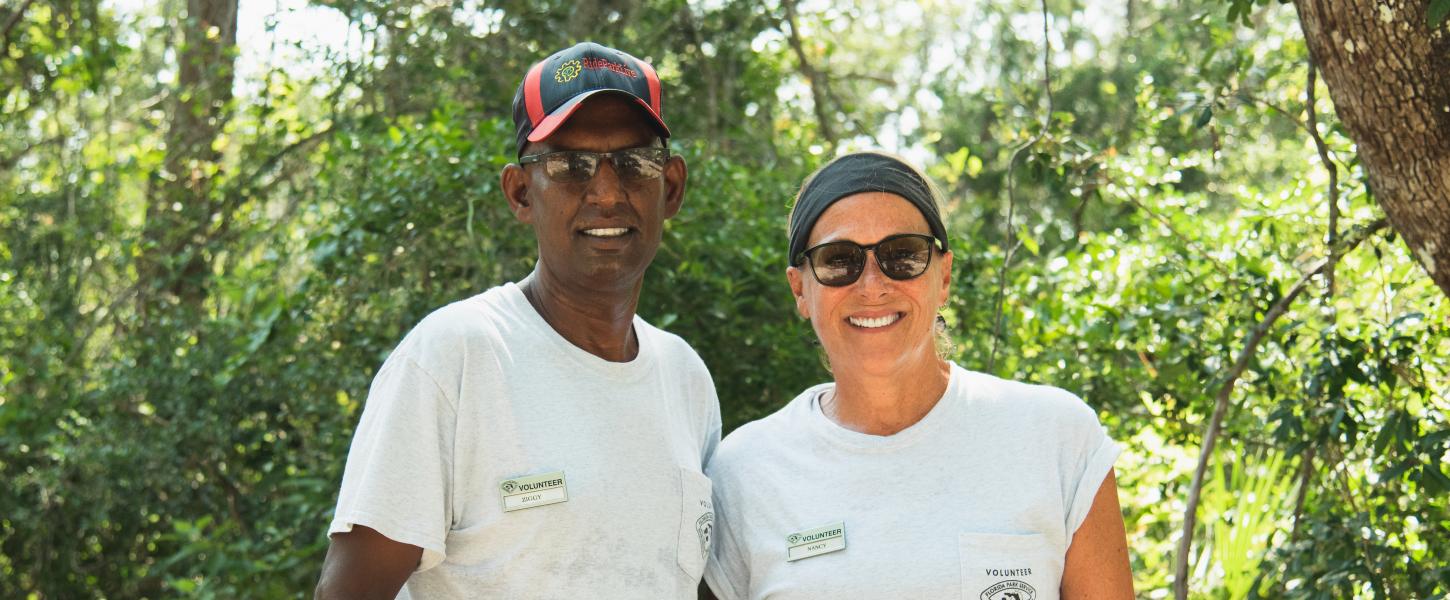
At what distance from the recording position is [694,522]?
2457mm

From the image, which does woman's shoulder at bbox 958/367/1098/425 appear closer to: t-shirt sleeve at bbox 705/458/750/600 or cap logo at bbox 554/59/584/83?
t-shirt sleeve at bbox 705/458/750/600

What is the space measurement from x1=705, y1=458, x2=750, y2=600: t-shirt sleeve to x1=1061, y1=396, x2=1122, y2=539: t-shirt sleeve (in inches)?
24.9

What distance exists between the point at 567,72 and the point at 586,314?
1.52 ft

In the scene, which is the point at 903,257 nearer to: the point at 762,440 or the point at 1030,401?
the point at 1030,401

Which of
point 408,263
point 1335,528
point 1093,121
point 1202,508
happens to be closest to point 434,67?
point 408,263

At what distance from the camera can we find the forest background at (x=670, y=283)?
161 inches

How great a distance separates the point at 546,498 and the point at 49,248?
6420 mm

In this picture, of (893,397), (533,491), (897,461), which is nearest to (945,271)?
(893,397)

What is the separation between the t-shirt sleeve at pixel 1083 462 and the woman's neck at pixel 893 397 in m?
0.27

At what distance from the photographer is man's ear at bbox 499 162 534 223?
259 cm

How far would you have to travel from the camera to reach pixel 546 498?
7.39 feet

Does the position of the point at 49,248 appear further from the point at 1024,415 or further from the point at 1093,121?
the point at 1093,121

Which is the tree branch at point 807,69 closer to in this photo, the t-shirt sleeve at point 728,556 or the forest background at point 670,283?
the forest background at point 670,283

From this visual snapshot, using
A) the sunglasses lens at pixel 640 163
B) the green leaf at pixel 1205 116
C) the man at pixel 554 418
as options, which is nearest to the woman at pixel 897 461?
the man at pixel 554 418
